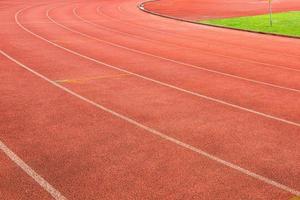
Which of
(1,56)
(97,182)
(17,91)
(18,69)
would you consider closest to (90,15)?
(1,56)

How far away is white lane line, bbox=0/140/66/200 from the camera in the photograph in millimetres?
5906

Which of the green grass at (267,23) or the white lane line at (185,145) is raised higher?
the white lane line at (185,145)

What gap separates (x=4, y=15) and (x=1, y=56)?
15713 mm

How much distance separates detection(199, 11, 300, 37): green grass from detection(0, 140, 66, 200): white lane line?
1814 cm

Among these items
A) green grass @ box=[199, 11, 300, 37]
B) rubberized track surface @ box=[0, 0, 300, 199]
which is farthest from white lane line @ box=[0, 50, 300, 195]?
green grass @ box=[199, 11, 300, 37]

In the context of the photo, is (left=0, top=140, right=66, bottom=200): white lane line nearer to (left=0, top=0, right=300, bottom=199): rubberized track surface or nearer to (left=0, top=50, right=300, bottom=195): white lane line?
(left=0, top=0, right=300, bottom=199): rubberized track surface

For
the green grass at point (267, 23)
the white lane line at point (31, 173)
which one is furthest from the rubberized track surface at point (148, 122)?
the green grass at point (267, 23)

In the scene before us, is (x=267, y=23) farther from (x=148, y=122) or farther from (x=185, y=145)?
(x=185, y=145)

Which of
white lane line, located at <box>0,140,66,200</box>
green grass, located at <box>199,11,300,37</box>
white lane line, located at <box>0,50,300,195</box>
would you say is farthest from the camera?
green grass, located at <box>199,11,300,37</box>

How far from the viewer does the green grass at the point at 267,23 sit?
2370cm

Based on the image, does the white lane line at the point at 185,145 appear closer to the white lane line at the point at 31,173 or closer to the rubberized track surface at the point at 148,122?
the rubberized track surface at the point at 148,122

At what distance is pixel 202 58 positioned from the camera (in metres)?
16.1

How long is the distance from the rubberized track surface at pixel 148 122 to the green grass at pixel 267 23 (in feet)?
18.0

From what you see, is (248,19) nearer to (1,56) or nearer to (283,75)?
(283,75)
